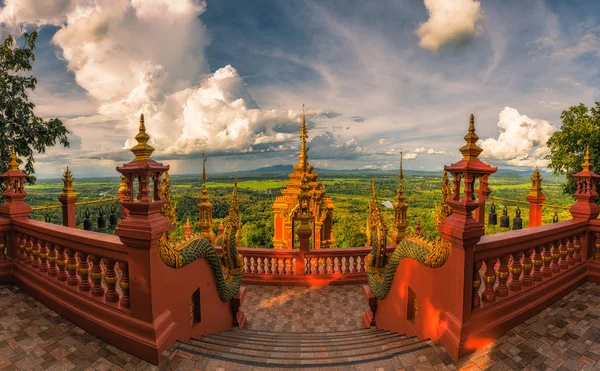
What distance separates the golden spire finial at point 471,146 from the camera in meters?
3.39

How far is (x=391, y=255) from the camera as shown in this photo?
521 centimetres

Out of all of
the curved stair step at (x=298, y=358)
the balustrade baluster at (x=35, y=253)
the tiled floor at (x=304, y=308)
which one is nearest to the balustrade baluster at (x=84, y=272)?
the balustrade baluster at (x=35, y=253)

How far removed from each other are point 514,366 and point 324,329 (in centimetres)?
396

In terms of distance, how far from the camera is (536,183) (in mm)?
10602

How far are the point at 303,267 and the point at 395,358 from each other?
5.65m

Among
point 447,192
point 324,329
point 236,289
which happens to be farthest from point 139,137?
point 447,192

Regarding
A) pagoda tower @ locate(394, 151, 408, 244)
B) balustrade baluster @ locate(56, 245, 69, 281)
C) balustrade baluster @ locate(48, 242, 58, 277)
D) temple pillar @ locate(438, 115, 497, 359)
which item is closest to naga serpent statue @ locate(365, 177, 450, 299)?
temple pillar @ locate(438, 115, 497, 359)

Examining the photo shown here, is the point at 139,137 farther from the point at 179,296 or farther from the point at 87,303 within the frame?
the point at 87,303

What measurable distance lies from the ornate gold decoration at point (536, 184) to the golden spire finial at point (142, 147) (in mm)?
12661

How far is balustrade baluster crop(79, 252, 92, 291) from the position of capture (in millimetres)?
3852

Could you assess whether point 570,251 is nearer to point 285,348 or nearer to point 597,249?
point 597,249

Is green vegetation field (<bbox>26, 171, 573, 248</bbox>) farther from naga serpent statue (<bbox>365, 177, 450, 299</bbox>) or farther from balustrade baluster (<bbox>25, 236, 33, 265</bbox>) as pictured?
naga serpent statue (<bbox>365, 177, 450, 299</bbox>)

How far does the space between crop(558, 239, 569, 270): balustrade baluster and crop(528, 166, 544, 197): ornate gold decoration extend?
273 inches

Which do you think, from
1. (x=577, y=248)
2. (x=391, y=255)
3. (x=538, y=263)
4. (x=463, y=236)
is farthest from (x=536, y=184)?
(x=463, y=236)
